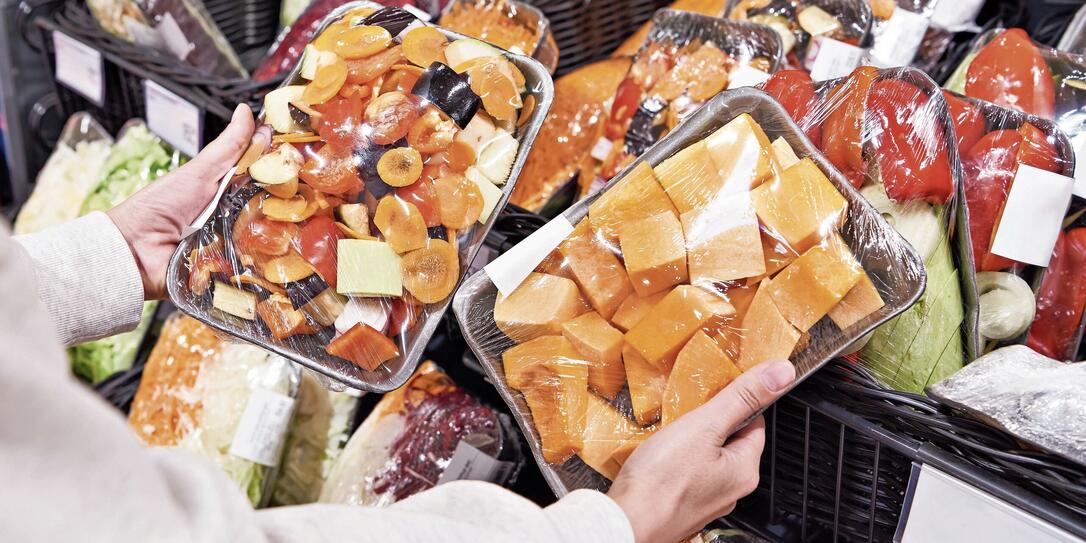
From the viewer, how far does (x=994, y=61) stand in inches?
46.0

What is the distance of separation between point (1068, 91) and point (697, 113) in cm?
54

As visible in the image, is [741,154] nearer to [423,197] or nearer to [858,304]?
[858,304]

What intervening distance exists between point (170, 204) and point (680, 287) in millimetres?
721

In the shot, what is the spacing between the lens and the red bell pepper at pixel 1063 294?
1.00m

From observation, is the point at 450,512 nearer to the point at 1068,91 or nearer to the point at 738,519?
the point at 738,519

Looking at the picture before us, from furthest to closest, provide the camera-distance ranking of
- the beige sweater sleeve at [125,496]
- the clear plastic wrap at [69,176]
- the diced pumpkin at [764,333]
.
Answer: the clear plastic wrap at [69,176] → the diced pumpkin at [764,333] → the beige sweater sleeve at [125,496]

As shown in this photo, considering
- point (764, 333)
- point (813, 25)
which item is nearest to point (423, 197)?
point (764, 333)

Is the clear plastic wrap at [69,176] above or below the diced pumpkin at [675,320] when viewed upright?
below

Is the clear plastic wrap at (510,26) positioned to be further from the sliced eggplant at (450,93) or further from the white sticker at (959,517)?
the white sticker at (959,517)

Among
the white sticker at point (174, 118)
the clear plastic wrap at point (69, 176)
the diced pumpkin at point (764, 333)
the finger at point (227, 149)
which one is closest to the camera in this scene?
the diced pumpkin at point (764, 333)

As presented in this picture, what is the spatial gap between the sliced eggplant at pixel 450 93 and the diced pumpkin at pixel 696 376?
371mm

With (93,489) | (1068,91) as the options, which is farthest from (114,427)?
(1068,91)

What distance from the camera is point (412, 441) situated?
1.34 meters

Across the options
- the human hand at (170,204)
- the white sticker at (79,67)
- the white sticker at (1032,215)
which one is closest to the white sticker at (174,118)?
the white sticker at (79,67)
